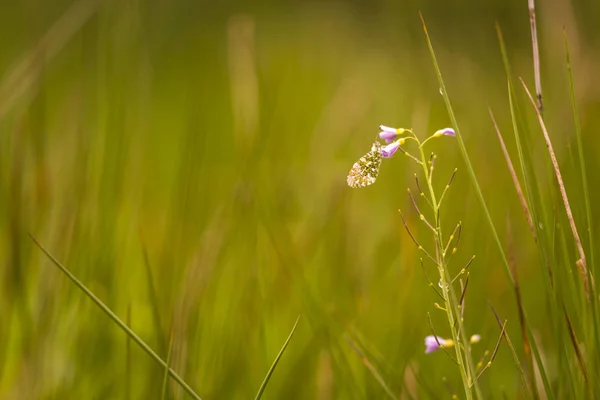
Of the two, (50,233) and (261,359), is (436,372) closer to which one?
(261,359)

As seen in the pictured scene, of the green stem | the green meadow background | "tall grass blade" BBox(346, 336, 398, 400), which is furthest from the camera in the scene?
the green meadow background

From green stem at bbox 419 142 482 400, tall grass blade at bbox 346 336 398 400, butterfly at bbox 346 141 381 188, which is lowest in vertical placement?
tall grass blade at bbox 346 336 398 400

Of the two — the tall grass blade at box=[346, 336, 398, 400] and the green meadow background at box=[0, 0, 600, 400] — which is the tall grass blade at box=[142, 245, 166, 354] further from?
the tall grass blade at box=[346, 336, 398, 400]

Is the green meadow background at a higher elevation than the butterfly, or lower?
lower

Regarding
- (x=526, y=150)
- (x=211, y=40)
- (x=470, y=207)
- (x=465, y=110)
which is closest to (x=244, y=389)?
(x=526, y=150)

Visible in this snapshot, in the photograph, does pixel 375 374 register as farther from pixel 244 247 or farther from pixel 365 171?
pixel 244 247

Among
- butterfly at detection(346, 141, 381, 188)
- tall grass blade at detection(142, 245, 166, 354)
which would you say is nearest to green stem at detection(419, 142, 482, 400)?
butterfly at detection(346, 141, 381, 188)

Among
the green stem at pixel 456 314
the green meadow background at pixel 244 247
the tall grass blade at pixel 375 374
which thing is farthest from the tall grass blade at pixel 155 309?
the green stem at pixel 456 314

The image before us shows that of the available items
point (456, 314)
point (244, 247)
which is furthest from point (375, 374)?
point (244, 247)
